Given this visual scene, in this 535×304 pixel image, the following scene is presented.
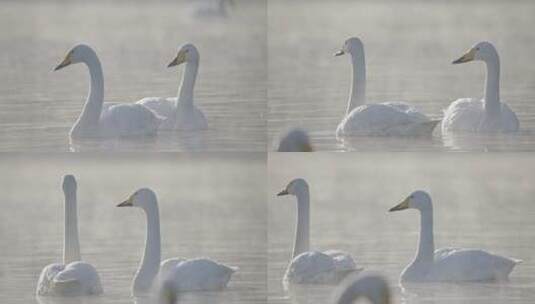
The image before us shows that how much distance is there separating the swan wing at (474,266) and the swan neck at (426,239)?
2 centimetres

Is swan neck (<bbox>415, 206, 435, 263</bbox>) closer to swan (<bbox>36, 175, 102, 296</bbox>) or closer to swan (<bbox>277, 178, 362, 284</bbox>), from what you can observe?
swan (<bbox>277, 178, 362, 284</bbox>)

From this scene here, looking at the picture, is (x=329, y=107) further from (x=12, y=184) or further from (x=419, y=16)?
(x=12, y=184)

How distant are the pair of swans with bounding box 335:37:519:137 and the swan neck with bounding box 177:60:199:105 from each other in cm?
25

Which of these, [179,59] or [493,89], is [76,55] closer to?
[179,59]

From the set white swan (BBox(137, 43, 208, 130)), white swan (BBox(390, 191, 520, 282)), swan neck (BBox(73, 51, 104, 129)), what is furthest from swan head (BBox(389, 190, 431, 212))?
swan neck (BBox(73, 51, 104, 129))

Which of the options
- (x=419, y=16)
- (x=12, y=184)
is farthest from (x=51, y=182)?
(x=419, y=16)

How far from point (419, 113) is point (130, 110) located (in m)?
0.49

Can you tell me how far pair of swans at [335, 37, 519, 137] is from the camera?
14.0 feet

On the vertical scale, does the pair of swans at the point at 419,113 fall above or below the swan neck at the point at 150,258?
above

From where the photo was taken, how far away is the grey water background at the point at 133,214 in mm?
4273

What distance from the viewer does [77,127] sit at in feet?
14.0

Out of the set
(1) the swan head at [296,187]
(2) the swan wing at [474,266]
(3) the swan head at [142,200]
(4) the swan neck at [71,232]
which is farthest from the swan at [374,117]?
(4) the swan neck at [71,232]

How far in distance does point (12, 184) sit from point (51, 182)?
0.07 m

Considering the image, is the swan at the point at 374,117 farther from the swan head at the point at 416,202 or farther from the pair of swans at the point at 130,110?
the pair of swans at the point at 130,110
